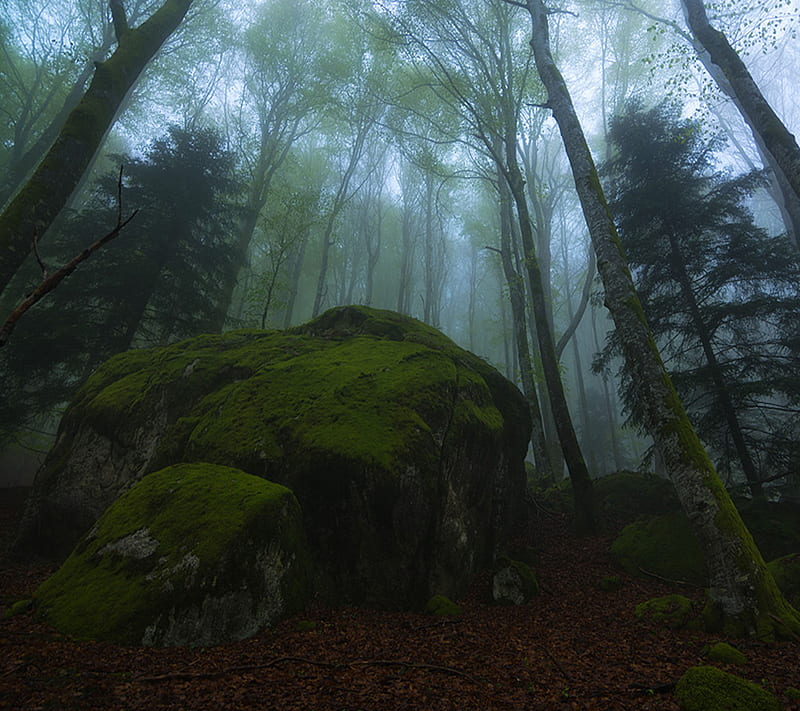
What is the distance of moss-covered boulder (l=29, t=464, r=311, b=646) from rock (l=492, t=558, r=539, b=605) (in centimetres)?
247

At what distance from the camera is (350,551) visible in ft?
14.3

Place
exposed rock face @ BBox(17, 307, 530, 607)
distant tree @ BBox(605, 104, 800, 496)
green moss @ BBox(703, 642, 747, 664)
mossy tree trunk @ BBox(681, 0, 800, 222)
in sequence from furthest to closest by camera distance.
→ distant tree @ BBox(605, 104, 800, 496)
mossy tree trunk @ BBox(681, 0, 800, 222)
exposed rock face @ BBox(17, 307, 530, 607)
green moss @ BBox(703, 642, 747, 664)

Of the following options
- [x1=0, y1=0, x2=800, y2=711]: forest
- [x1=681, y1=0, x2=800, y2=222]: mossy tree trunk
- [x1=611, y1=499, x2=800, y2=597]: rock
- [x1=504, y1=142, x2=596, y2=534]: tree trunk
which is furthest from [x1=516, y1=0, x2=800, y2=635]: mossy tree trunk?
[x1=504, y1=142, x2=596, y2=534]: tree trunk

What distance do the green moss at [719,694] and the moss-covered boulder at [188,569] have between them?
10.1 ft

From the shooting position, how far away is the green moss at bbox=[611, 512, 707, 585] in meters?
5.70

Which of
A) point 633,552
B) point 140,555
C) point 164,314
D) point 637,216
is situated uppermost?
point 637,216

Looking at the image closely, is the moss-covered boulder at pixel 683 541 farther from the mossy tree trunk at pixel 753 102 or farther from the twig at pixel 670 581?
the mossy tree trunk at pixel 753 102

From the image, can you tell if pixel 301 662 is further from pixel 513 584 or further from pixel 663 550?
pixel 663 550

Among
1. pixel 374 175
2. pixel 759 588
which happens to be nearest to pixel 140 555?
pixel 759 588

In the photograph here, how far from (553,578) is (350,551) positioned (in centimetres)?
337

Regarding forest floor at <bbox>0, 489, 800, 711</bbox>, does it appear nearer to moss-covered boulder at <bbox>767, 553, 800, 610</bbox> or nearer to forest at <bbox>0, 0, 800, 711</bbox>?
forest at <bbox>0, 0, 800, 711</bbox>

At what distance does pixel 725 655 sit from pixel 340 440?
3.89m

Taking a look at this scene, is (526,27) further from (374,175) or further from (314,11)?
(374,175)

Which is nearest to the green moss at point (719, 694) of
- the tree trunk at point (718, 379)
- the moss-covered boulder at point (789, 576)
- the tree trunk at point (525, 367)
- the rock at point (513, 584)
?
the rock at point (513, 584)
